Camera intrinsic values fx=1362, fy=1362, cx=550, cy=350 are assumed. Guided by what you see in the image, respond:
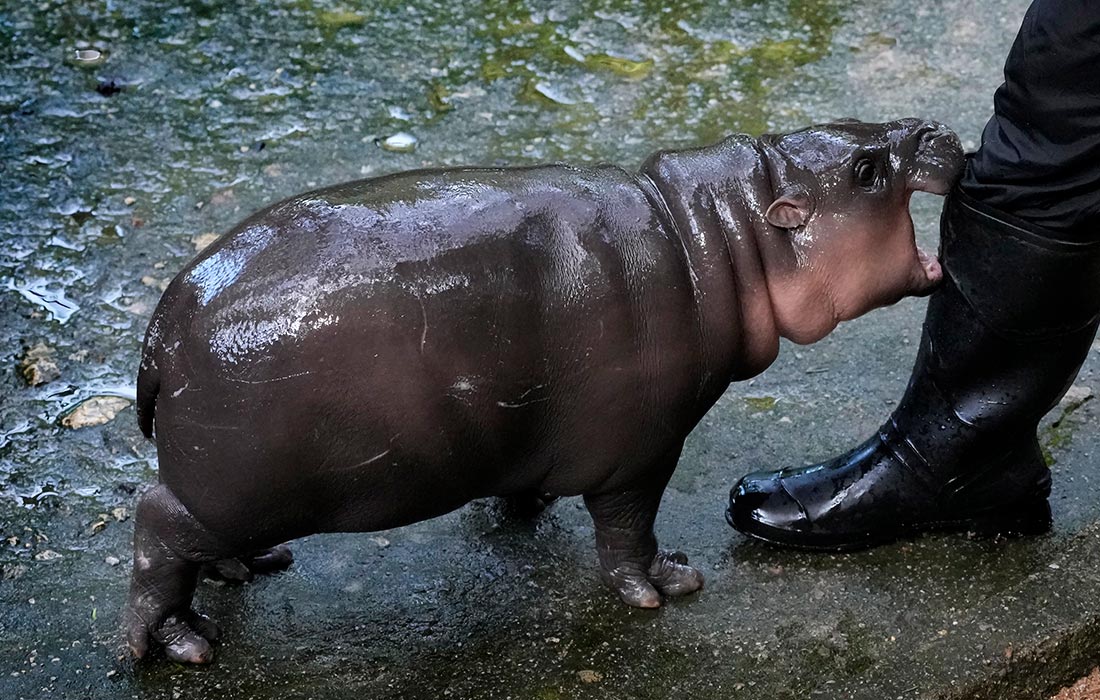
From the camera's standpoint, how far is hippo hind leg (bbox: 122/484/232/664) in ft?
8.55

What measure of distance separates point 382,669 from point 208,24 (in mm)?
3291

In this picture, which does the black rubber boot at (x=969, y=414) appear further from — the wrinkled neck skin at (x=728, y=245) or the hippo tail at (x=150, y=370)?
the hippo tail at (x=150, y=370)

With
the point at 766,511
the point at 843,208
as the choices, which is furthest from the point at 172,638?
the point at 843,208

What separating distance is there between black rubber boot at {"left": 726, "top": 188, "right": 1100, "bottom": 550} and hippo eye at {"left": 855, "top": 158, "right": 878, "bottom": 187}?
0.62 feet

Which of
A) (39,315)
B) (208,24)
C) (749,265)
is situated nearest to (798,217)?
(749,265)

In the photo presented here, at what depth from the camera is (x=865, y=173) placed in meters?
2.78

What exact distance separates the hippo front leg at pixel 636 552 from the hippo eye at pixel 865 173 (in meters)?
0.70

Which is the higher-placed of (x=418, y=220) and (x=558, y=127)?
(x=418, y=220)

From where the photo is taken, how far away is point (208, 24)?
529 centimetres

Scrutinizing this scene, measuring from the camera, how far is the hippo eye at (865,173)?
2770 millimetres

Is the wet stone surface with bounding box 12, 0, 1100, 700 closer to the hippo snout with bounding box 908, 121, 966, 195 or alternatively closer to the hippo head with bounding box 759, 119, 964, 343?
the hippo head with bounding box 759, 119, 964, 343

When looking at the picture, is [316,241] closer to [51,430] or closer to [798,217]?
[798,217]

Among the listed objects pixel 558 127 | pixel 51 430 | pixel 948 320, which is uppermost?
pixel 948 320

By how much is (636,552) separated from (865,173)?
0.94 m
